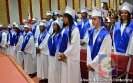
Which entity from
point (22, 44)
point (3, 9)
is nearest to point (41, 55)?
point (22, 44)

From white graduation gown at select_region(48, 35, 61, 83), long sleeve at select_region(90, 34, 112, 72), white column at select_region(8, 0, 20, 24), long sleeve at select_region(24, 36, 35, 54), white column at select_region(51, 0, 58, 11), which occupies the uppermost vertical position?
white column at select_region(51, 0, 58, 11)

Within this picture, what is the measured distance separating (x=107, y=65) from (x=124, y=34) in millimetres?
1102

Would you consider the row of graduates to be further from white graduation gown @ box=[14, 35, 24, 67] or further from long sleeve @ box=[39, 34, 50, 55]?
white graduation gown @ box=[14, 35, 24, 67]

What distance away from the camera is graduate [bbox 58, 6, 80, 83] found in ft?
12.7

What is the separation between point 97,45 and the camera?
315cm

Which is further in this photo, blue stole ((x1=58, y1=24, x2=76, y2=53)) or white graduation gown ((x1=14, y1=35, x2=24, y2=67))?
white graduation gown ((x1=14, y1=35, x2=24, y2=67))

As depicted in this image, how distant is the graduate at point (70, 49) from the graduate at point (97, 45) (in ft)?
1.80

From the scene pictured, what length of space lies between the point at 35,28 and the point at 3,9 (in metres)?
3.09

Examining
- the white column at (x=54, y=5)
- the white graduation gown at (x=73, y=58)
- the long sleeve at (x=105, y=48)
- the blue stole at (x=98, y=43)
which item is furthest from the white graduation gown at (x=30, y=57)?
the white column at (x=54, y=5)

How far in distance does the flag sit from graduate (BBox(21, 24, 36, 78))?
10.6 feet

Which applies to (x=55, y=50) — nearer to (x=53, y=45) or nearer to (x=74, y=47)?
(x=53, y=45)

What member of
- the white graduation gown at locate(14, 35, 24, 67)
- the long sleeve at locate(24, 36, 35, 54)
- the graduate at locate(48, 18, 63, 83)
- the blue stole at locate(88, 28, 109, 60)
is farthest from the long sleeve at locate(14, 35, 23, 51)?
the blue stole at locate(88, 28, 109, 60)

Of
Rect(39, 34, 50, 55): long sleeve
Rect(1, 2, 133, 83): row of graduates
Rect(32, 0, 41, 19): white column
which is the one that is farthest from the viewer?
Rect(32, 0, 41, 19): white column

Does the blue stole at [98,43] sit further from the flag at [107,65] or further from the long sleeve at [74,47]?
the long sleeve at [74,47]
